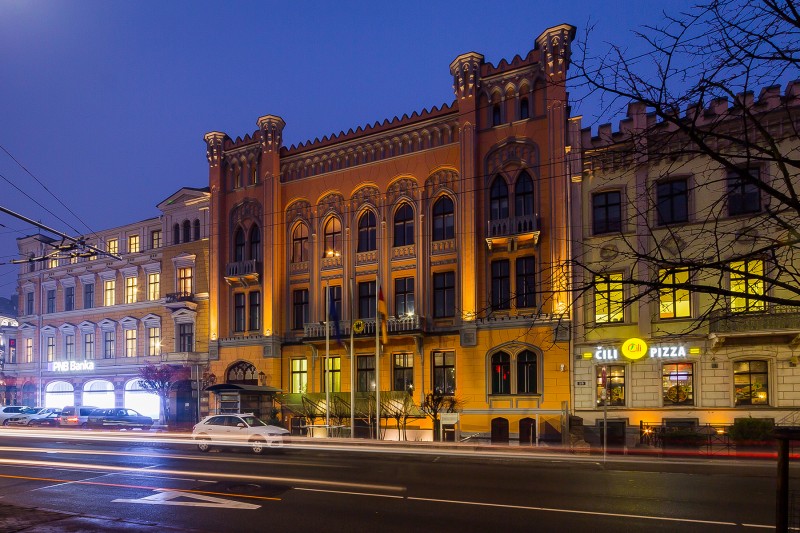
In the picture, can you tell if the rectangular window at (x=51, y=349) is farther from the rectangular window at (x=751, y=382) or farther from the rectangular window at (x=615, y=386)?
the rectangular window at (x=751, y=382)

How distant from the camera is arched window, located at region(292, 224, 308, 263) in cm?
4203

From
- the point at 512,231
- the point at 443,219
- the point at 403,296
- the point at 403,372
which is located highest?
the point at 443,219

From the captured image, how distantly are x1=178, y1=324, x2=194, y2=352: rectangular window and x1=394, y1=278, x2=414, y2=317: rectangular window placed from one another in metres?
15.4

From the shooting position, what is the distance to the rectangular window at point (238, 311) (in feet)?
143

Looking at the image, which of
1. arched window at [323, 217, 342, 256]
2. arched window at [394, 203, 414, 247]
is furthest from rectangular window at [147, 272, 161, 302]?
arched window at [394, 203, 414, 247]

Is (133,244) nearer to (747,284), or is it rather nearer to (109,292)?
(109,292)

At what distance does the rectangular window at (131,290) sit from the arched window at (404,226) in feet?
70.0

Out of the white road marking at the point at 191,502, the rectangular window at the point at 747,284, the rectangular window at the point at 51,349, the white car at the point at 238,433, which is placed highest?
the rectangular window at the point at 747,284

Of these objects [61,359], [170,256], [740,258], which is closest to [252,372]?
[170,256]

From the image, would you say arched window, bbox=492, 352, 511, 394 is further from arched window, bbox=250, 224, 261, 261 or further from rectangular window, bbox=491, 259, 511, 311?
arched window, bbox=250, 224, 261, 261

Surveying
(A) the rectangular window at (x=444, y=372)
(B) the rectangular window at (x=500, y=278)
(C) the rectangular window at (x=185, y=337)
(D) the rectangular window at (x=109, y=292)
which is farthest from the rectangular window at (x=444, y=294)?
(D) the rectangular window at (x=109, y=292)

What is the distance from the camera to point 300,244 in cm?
4228

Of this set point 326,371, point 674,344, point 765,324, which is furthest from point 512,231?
point 765,324

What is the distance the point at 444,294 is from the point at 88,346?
1169 inches
